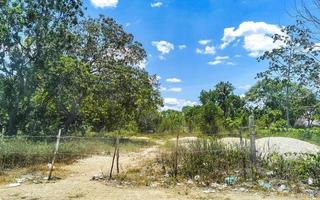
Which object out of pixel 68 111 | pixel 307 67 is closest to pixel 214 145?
pixel 307 67

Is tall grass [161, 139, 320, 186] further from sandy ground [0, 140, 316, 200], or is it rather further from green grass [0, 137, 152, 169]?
green grass [0, 137, 152, 169]

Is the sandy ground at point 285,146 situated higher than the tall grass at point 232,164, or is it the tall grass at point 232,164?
the sandy ground at point 285,146

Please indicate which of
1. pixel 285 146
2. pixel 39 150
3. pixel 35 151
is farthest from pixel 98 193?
pixel 285 146

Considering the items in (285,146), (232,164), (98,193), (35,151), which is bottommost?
(98,193)

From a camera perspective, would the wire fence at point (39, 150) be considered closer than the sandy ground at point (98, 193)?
No

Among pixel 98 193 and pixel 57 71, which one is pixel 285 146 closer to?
pixel 98 193

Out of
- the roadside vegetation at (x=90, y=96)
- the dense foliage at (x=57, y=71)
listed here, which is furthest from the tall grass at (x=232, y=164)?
the dense foliage at (x=57, y=71)

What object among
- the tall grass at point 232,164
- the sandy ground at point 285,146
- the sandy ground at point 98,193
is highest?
the sandy ground at point 285,146

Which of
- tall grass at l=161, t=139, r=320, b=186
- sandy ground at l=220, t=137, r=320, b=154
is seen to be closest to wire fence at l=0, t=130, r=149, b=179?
tall grass at l=161, t=139, r=320, b=186

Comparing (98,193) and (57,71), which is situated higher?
(57,71)

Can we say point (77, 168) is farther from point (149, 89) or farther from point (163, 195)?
point (149, 89)

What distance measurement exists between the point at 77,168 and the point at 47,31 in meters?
7.43

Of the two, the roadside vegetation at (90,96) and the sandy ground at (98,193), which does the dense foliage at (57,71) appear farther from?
the sandy ground at (98,193)

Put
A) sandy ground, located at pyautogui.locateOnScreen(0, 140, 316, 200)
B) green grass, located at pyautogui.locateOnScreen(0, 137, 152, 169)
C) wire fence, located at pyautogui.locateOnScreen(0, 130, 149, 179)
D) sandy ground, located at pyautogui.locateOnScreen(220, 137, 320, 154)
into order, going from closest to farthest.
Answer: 1. sandy ground, located at pyautogui.locateOnScreen(0, 140, 316, 200)
2. wire fence, located at pyautogui.locateOnScreen(0, 130, 149, 179)
3. green grass, located at pyautogui.locateOnScreen(0, 137, 152, 169)
4. sandy ground, located at pyautogui.locateOnScreen(220, 137, 320, 154)
